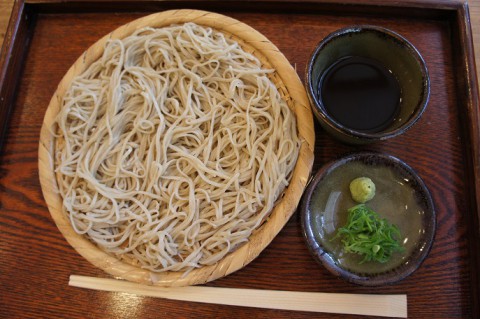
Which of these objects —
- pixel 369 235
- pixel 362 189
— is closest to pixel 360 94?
pixel 362 189

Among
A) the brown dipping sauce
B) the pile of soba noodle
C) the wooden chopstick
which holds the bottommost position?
the wooden chopstick

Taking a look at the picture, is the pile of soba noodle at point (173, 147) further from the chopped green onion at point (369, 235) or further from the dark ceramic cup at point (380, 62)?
the chopped green onion at point (369, 235)

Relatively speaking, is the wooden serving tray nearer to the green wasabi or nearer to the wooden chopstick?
the wooden chopstick

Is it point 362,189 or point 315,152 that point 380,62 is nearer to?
point 315,152

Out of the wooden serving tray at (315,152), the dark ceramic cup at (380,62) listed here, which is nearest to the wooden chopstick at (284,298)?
the wooden serving tray at (315,152)

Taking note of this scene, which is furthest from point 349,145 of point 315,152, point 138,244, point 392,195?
point 138,244

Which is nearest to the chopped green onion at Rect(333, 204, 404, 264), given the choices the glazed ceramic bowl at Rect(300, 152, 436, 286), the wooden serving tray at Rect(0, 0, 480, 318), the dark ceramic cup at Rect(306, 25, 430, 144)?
the glazed ceramic bowl at Rect(300, 152, 436, 286)

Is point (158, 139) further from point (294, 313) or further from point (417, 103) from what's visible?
point (417, 103)

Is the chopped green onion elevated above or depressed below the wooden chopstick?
above
